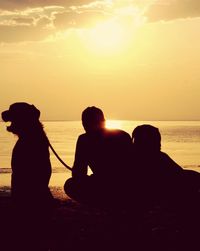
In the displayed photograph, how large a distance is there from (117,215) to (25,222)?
220 centimetres

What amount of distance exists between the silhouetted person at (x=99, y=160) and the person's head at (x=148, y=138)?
27 cm

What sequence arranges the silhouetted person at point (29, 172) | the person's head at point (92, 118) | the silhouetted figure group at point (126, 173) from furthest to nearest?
the person's head at point (92, 118), the silhouetted figure group at point (126, 173), the silhouetted person at point (29, 172)

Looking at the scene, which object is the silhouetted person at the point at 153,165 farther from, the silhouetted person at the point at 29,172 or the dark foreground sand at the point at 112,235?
the silhouetted person at the point at 29,172

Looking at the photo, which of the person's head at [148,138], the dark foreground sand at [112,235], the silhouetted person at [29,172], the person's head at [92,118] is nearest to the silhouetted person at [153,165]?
the person's head at [148,138]

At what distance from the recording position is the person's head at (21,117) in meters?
6.50

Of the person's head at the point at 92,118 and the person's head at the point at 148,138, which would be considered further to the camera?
the person's head at the point at 92,118

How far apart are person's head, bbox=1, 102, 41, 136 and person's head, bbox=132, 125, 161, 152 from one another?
6.23ft

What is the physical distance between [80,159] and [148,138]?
118 centimetres

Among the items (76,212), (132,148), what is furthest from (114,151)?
(76,212)

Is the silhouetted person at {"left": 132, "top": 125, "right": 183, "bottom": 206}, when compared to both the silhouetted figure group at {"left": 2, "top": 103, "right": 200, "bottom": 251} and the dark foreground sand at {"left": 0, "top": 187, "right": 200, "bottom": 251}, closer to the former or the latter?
the silhouetted figure group at {"left": 2, "top": 103, "right": 200, "bottom": 251}

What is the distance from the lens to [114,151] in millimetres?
8055

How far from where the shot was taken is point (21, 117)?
21.4 ft

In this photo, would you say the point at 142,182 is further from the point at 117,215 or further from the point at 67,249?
the point at 67,249

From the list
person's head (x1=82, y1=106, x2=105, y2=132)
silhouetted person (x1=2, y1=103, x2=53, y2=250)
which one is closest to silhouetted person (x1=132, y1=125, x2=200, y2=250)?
person's head (x1=82, y1=106, x2=105, y2=132)
